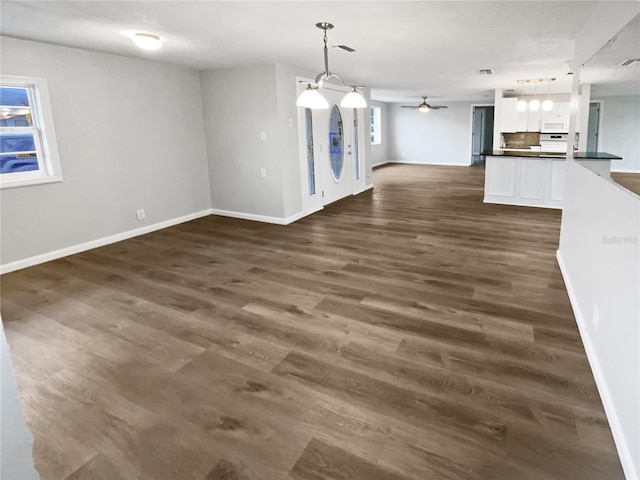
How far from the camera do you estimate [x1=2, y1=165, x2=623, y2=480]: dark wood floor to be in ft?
5.90

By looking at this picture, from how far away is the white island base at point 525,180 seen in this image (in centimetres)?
659

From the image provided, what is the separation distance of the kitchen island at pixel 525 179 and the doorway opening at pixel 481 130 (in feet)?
23.0

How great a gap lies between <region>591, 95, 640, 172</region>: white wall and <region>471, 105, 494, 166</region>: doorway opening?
39.2ft

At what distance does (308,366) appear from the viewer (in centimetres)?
248

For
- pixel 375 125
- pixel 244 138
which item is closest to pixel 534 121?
pixel 375 125

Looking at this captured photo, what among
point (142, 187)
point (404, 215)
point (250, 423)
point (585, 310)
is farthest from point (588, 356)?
point (142, 187)

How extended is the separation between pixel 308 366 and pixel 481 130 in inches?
527

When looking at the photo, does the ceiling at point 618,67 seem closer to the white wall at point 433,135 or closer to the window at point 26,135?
the window at point 26,135

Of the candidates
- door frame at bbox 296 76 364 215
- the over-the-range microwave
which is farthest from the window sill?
the over-the-range microwave

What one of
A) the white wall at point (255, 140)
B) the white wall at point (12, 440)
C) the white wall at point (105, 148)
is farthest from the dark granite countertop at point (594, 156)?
the white wall at point (105, 148)

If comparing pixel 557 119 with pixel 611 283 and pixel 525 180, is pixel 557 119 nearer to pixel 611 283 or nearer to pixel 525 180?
pixel 525 180

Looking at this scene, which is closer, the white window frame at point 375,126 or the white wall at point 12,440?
the white wall at point 12,440

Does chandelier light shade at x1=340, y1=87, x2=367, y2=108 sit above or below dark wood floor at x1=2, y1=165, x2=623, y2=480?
above

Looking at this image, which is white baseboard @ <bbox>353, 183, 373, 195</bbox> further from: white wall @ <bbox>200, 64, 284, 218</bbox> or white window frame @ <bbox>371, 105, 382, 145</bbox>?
white window frame @ <bbox>371, 105, 382, 145</bbox>
